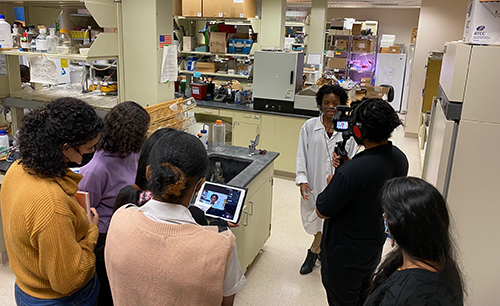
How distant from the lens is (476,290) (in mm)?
2152

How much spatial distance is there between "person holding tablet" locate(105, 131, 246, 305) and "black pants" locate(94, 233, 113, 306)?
60 centimetres

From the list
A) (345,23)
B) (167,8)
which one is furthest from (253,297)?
(345,23)

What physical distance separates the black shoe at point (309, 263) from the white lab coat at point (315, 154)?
0.32 metres

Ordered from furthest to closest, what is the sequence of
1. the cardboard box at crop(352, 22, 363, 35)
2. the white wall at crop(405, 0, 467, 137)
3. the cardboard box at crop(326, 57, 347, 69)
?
1. the cardboard box at crop(326, 57, 347, 69)
2. the cardboard box at crop(352, 22, 363, 35)
3. the white wall at crop(405, 0, 467, 137)

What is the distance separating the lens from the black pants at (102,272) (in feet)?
5.44

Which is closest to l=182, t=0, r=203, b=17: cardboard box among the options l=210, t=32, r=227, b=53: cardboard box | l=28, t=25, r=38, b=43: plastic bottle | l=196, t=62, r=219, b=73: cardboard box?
l=210, t=32, r=227, b=53: cardboard box

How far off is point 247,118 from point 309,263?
2326mm

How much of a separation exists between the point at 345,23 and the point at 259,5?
409cm

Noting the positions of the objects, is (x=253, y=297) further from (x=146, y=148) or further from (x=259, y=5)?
(x=259, y=5)

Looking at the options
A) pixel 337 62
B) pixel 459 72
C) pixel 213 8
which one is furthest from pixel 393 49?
pixel 459 72

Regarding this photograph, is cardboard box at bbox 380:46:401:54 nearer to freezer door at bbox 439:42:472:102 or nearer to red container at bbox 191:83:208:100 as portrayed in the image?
red container at bbox 191:83:208:100

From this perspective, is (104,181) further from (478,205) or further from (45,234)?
(478,205)

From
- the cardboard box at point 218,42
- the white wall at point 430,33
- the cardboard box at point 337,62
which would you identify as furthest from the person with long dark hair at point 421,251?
the cardboard box at point 337,62

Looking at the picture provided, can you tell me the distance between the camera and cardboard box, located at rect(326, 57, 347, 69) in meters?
9.30
